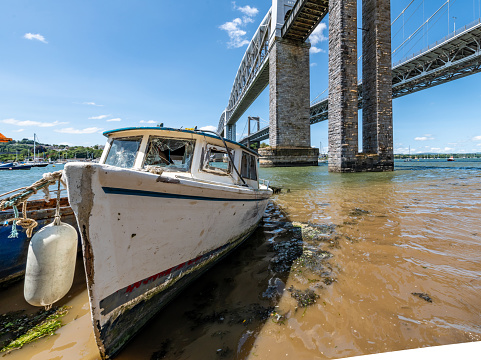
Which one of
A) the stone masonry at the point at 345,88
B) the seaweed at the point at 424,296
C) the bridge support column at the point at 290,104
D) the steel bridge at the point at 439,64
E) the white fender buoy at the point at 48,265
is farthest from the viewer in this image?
the steel bridge at the point at 439,64

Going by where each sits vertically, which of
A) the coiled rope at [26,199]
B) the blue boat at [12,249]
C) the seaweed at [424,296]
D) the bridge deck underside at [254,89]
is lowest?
the seaweed at [424,296]

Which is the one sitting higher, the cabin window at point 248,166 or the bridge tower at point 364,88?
the bridge tower at point 364,88

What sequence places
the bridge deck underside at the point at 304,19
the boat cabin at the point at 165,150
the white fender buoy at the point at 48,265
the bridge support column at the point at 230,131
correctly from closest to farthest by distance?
1. the white fender buoy at the point at 48,265
2. the boat cabin at the point at 165,150
3. the bridge deck underside at the point at 304,19
4. the bridge support column at the point at 230,131

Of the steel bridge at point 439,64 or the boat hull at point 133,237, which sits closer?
the boat hull at point 133,237

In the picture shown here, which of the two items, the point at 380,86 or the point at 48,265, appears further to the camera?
the point at 380,86

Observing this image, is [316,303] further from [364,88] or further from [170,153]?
[364,88]

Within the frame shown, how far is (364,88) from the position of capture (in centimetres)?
2058

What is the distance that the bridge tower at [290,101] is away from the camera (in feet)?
89.5

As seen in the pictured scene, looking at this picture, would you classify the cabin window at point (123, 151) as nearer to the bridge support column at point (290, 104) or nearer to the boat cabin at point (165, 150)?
the boat cabin at point (165, 150)

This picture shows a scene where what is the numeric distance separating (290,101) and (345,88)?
33.6 feet

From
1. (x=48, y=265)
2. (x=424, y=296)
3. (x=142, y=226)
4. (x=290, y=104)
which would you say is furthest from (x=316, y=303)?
(x=290, y=104)

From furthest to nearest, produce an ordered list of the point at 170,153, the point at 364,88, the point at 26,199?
the point at 364,88 < the point at 170,153 < the point at 26,199

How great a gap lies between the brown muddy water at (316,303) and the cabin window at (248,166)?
133cm

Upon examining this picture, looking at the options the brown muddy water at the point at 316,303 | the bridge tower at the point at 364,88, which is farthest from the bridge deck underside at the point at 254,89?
the brown muddy water at the point at 316,303
